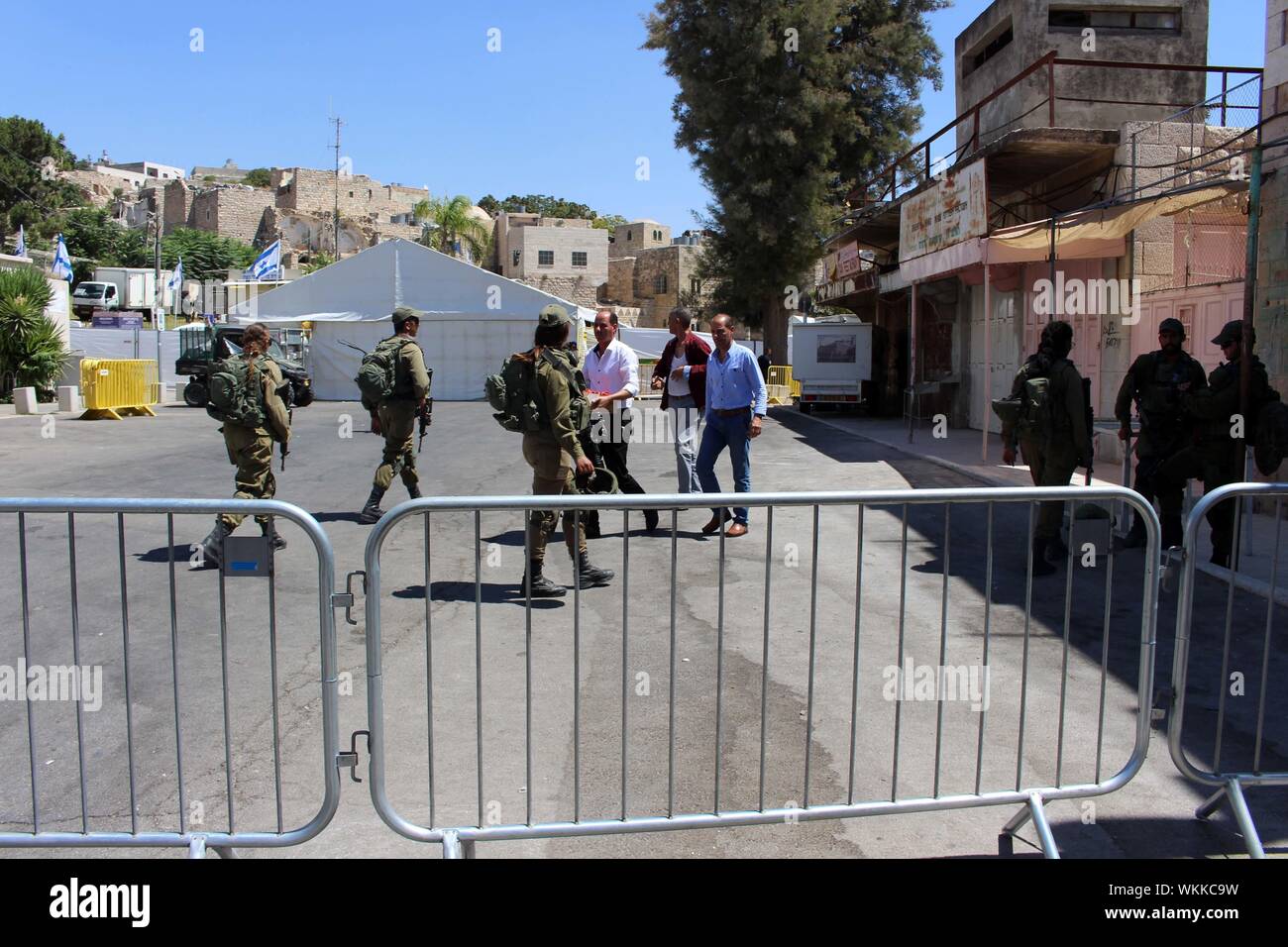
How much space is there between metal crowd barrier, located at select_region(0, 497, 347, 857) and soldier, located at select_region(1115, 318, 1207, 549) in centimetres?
621

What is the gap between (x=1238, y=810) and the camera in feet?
11.6

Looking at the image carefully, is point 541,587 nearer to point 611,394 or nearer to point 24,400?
point 611,394

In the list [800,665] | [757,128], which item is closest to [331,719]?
[800,665]

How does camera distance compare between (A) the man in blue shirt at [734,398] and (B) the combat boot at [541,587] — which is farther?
(A) the man in blue shirt at [734,398]

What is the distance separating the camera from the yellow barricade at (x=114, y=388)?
22.0 meters

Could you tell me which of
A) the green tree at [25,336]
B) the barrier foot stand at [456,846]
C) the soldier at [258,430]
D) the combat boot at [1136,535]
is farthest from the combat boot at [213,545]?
the green tree at [25,336]

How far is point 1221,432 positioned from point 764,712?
5.74 metres

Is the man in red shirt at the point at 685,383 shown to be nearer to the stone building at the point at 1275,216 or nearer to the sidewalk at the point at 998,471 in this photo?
the sidewalk at the point at 998,471

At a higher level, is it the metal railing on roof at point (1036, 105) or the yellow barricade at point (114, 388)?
the metal railing on roof at point (1036, 105)

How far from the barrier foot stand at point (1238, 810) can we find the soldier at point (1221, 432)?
14.0 ft

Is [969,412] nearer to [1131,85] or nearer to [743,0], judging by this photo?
[1131,85]

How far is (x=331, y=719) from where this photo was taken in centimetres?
337

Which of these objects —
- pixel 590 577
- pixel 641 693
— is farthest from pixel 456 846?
pixel 590 577

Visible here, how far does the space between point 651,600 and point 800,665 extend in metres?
1.49
